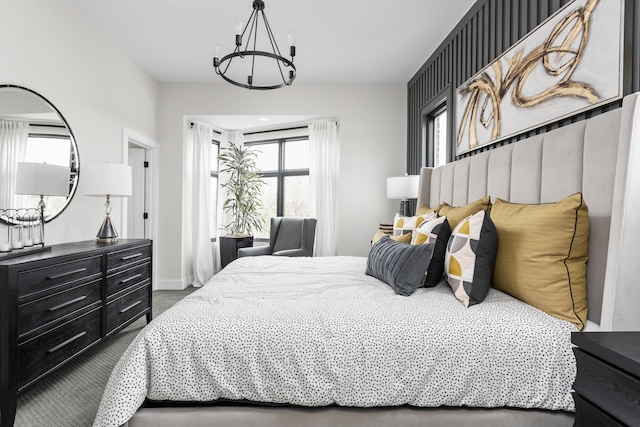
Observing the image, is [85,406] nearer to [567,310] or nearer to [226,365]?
[226,365]

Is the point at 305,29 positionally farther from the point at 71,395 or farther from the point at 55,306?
the point at 71,395

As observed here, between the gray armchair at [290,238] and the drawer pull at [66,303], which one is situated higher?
the gray armchair at [290,238]

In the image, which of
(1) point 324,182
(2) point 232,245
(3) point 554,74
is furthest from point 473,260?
(2) point 232,245

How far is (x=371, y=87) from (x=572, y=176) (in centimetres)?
347

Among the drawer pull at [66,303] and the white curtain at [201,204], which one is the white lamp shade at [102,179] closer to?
the drawer pull at [66,303]

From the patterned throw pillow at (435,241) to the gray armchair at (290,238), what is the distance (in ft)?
7.84

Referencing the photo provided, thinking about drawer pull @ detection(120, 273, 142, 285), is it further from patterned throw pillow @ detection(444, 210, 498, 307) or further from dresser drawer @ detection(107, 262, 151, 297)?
patterned throw pillow @ detection(444, 210, 498, 307)

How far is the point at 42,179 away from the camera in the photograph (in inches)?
98.4

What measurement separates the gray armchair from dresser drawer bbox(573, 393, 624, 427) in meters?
3.38

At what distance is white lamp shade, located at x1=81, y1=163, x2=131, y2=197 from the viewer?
287cm

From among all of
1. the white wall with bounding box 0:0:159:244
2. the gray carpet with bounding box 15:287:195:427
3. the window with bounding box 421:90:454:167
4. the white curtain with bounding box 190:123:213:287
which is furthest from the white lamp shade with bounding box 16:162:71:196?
the window with bounding box 421:90:454:167

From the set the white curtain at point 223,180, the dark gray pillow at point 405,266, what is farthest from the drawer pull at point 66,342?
the white curtain at point 223,180

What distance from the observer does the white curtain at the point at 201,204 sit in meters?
5.05

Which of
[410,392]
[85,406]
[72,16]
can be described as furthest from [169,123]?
[410,392]
